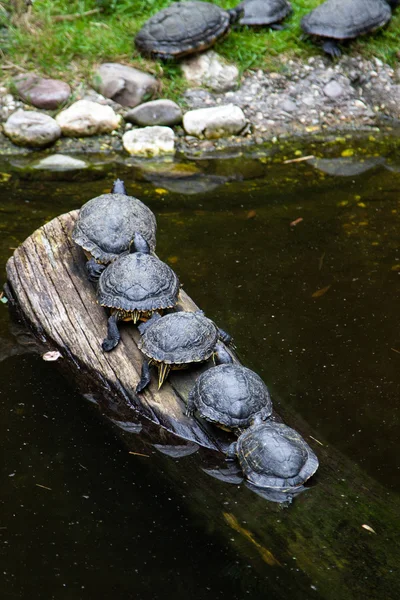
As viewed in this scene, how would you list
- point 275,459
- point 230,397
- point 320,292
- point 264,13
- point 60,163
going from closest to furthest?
point 275,459, point 230,397, point 320,292, point 60,163, point 264,13

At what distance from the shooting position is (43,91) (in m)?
8.11

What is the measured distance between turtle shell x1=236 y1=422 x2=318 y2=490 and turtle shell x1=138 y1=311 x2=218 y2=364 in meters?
0.57

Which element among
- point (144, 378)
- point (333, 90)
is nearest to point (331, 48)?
point (333, 90)

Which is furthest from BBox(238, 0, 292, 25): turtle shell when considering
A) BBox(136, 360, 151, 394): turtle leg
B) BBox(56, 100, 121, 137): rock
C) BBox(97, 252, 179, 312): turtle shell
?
BBox(136, 360, 151, 394): turtle leg

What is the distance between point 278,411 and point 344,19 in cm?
618

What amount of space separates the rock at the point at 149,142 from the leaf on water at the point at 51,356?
11.7ft

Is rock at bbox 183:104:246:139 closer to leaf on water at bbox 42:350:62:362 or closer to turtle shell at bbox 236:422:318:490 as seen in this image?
leaf on water at bbox 42:350:62:362

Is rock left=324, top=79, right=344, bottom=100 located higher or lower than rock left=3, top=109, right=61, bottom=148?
higher

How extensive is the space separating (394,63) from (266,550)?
23.4 ft

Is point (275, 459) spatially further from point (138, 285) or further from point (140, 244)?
point (140, 244)

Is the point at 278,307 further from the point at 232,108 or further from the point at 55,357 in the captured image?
the point at 232,108

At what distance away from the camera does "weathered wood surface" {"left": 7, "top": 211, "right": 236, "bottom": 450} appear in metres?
4.11

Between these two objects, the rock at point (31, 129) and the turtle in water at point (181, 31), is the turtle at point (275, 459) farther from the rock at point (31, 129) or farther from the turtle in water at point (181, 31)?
the turtle in water at point (181, 31)

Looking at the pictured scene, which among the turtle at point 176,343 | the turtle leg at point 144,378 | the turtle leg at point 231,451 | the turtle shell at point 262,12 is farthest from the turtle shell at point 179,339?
the turtle shell at point 262,12
